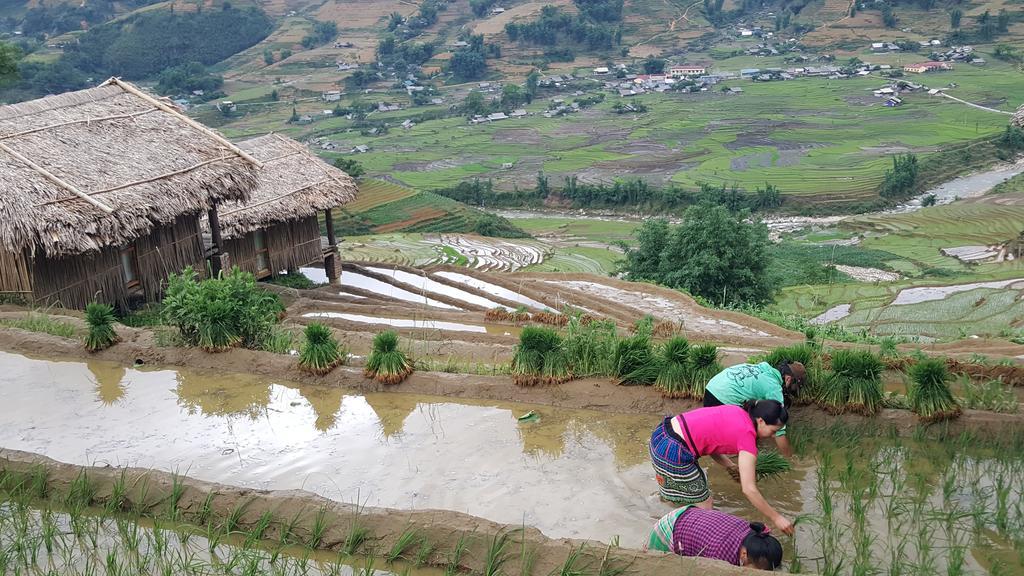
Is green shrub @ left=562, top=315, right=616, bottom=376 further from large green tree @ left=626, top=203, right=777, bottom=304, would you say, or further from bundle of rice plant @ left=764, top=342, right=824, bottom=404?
large green tree @ left=626, top=203, right=777, bottom=304

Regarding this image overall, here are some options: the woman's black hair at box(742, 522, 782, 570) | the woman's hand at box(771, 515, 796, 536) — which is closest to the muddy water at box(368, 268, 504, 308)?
the woman's hand at box(771, 515, 796, 536)

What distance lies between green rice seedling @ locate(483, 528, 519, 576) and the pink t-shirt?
122cm

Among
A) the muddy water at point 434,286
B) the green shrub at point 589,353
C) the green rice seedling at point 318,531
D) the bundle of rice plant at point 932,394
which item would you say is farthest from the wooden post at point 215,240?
the bundle of rice plant at point 932,394

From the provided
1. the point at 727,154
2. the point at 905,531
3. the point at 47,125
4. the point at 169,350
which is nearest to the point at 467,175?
the point at 727,154

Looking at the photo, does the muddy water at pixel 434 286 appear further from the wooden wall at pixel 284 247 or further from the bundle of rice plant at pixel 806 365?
the bundle of rice plant at pixel 806 365

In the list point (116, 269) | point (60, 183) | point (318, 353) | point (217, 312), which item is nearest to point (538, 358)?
point (318, 353)

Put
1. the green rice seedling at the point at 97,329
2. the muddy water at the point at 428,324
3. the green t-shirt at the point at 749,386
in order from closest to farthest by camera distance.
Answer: the green t-shirt at the point at 749,386, the green rice seedling at the point at 97,329, the muddy water at the point at 428,324

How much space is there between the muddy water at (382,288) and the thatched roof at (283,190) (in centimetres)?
186

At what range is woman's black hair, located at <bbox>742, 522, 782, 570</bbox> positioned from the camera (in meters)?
4.94

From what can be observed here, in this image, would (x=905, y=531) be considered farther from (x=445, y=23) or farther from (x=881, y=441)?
(x=445, y=23)

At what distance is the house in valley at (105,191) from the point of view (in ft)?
38.1

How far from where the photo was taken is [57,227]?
37.4 ft

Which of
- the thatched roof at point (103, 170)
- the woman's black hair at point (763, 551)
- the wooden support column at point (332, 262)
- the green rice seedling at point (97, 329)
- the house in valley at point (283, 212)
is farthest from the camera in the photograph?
the wooden support column at point (332, 262)

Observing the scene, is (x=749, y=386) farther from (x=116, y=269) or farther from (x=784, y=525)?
(x=116, y=269)
